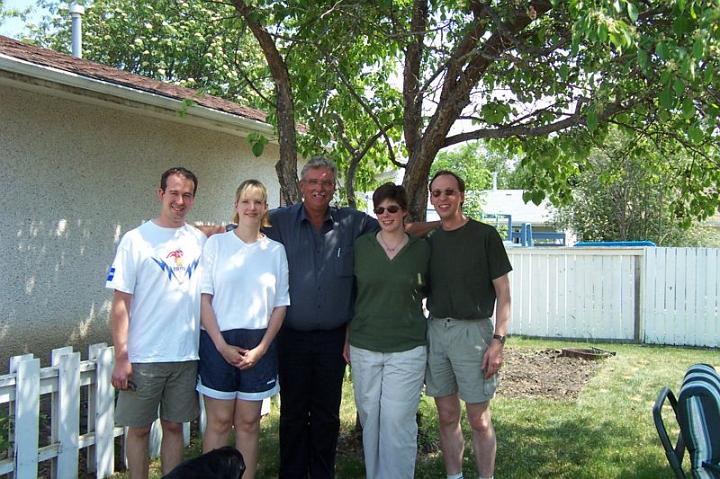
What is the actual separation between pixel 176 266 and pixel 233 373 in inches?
25.6

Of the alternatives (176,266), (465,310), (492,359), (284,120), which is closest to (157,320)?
(176,266)

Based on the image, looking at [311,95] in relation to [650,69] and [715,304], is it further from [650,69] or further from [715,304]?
[715,304]

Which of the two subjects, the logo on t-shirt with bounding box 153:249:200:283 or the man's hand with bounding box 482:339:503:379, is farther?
the man's hand with bounding box 482:339:503:379

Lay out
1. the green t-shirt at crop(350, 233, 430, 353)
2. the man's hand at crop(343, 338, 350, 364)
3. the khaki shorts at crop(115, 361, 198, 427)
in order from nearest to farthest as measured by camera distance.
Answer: the khaki shorts at crop(115, 361, 198, 427) < the green t-shirt at crop(350, 233, 430, 353) < the man's hand at crop(343, 338, 350, 364)

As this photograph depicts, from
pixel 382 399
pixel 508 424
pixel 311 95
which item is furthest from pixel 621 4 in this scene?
pixel 508 424

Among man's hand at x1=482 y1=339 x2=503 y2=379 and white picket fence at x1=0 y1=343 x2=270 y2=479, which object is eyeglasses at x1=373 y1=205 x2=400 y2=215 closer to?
man's hand at x1=482 y1=339 x2=503 y2=379

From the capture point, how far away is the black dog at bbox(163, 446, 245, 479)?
307cm

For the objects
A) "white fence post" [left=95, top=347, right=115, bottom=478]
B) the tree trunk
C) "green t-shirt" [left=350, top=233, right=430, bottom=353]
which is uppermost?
the tree trunk

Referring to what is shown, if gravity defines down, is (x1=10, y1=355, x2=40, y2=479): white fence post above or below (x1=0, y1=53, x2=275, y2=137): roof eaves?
below

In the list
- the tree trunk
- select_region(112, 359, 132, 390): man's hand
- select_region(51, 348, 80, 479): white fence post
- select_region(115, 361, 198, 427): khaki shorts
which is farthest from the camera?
the tree trunk

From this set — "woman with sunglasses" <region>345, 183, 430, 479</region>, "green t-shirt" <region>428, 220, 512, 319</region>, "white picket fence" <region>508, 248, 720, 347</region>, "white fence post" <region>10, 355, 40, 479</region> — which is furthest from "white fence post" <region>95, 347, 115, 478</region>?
"white picket fence" <region>508, 248, 720, 347</region>

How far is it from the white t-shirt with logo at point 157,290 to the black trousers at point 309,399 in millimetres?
627

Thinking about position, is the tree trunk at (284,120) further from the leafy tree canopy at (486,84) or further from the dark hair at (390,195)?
the dark hair at (390,195)

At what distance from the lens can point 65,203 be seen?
6.07m
